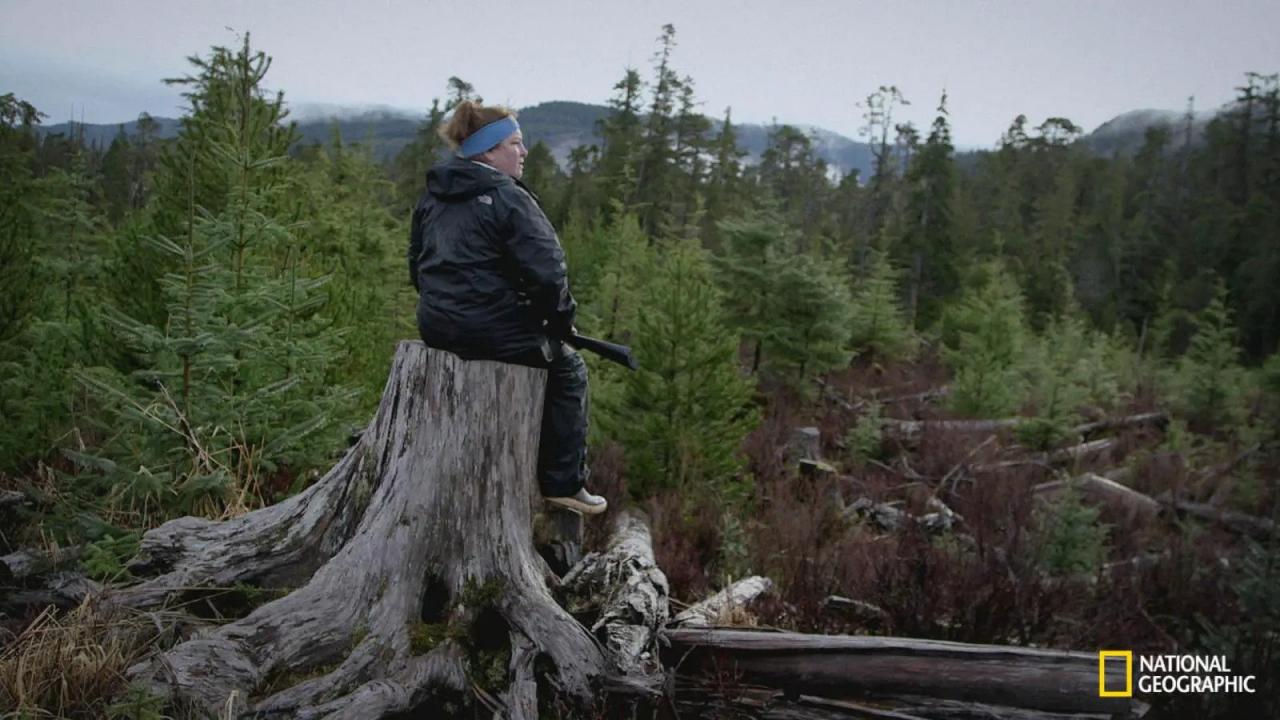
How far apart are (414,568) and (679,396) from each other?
202 inches

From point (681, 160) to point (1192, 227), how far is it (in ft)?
97.7

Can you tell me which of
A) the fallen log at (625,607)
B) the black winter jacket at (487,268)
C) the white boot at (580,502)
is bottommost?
the fallen log at (625,607)

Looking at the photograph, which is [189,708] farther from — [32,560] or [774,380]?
[774,380]

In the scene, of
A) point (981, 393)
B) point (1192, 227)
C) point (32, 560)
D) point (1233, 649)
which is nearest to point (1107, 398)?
point (981, 393)

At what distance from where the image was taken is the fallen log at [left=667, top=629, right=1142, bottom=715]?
339 centimetres

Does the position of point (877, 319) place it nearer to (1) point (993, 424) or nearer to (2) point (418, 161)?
(1) point (993, 424)

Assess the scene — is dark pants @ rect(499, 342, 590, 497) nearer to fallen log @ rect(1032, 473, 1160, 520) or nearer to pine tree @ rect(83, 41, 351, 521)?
pine tree @ rect(83, 41, 351, 521)

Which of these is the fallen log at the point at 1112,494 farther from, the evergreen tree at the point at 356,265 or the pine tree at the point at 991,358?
the evergreen tree at the point at 356,265

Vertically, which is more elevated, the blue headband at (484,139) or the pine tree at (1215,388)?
the blue headband at (484,139)

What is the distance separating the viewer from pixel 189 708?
2580 millimetres

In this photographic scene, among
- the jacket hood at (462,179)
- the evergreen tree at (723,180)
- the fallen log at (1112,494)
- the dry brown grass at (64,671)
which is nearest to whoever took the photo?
the dry brown grass at (64,671)

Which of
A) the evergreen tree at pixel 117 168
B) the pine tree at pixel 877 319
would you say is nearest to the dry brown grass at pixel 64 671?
the pine tree at pixel 877 319

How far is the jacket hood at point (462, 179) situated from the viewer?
3.25 metres

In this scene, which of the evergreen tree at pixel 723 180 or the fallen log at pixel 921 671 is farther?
the evergreen tree at pixel 723 180
